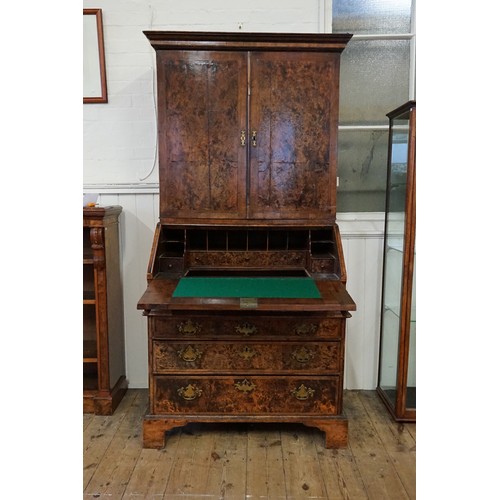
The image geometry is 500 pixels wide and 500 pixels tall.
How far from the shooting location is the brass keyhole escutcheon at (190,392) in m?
2.12

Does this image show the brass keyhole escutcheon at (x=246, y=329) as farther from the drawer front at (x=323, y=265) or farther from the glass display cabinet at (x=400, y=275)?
the glass display cabinet at (x=400, y=275)

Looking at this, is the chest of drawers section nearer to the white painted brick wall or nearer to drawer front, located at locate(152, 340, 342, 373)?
drawer front, located at locate(152, 340, 342, 373)

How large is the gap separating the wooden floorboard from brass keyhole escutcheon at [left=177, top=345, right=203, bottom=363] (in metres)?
0.47

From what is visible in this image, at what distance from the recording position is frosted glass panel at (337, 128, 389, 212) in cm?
272

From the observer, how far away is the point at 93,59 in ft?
8.48

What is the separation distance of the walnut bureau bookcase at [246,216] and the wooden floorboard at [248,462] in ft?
0.44

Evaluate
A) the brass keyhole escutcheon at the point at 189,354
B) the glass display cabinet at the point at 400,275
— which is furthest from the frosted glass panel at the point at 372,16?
the brass keyhole escutcheon at the point at 189,354

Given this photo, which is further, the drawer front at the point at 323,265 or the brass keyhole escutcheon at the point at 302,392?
the drawer front at the point at 323,265

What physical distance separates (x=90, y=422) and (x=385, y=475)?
5.12 ft

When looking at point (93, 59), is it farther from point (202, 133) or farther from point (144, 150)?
point (202, 133)

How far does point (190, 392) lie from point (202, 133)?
4.18 ft

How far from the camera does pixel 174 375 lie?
2109 mm

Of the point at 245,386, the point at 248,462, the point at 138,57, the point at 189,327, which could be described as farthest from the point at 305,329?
the point at 138,57
